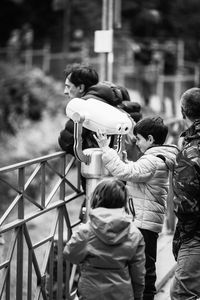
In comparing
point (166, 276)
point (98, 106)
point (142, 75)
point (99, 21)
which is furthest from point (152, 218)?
Result: point (99, 21)

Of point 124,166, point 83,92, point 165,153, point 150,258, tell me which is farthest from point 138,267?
point 83,92

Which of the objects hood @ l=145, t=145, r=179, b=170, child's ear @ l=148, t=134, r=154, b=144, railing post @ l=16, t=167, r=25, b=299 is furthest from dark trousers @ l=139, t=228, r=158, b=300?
railing post @ l=16, t=167, r=25, b=299

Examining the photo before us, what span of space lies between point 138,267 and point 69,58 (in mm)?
18536

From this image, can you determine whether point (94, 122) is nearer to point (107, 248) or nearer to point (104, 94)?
point (104, 94)

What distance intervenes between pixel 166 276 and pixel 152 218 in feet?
5.59

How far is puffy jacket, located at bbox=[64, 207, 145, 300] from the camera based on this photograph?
335 centimetres

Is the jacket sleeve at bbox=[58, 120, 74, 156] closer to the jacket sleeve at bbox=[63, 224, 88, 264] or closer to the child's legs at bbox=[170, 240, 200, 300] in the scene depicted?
the child's legs at bbox=[170, 240, 200, 300]

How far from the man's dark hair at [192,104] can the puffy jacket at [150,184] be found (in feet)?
1.22

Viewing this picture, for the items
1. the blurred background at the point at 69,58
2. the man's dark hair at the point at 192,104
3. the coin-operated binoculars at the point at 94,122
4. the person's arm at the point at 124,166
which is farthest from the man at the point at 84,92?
the blurred background at the point at 69,58

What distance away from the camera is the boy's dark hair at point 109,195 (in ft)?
11.0

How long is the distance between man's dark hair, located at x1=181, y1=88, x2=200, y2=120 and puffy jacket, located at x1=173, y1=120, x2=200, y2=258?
7 cm

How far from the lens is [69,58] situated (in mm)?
21625

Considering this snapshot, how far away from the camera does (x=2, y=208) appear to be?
11.7 metres

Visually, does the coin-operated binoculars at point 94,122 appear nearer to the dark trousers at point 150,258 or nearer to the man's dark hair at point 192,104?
the man's dark hair at point 192,104
